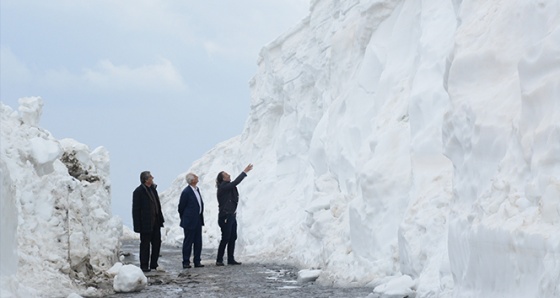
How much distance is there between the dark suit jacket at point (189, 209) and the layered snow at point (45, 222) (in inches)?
70.0

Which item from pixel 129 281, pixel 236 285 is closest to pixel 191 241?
pixel 236 285

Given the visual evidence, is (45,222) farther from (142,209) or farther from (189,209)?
(189,209)

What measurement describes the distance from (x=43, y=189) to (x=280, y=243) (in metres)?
9.40

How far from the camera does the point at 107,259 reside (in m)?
12.1

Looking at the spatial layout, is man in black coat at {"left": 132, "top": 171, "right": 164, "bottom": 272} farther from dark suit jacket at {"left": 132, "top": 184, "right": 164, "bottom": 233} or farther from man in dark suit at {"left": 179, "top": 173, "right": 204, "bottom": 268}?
man in dark suit at {"left": 179, "top": 173, "right": 204, "bottom": 268}

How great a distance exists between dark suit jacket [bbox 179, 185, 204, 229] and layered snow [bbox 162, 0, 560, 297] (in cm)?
202

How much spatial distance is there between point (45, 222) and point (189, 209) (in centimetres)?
445

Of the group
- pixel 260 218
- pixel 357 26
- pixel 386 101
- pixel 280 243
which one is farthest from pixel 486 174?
pixel 260 218

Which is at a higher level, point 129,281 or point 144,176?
point 144,176

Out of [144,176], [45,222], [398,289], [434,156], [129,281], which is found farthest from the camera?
[144,176]

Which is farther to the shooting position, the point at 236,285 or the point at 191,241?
the point at 191,241

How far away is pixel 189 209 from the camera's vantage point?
1392 centimetres

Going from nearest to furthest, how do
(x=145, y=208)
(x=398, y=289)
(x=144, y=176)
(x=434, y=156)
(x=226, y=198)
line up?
(x=398, y=289)
(x=434, y=156)
(x=145, y=208)
(x=144, y=176)
(x=226, y=198)

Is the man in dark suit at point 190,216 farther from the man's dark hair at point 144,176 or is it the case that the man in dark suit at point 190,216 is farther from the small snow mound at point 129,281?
the small snow mound at point 129,281
